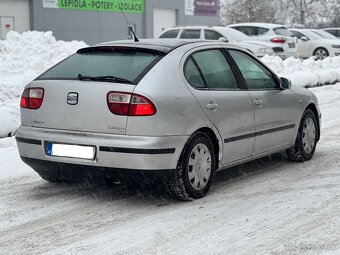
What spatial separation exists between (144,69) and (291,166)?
2549 millimetres

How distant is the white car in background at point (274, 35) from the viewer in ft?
78.1

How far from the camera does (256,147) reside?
694cm

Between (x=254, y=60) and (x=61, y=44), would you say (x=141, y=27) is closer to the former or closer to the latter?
A: (x=61, y=44)

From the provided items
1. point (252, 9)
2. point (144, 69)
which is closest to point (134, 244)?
point (144, 69)

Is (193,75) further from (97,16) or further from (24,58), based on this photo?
(97,16)

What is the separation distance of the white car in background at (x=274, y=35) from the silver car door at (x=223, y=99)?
664 inches

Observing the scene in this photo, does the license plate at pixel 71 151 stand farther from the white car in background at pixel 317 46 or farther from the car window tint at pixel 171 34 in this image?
the white car in background at pixel 317 46

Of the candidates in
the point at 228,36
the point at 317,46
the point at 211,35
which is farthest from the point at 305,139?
the point at 317,46

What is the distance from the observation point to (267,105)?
712 centimetres

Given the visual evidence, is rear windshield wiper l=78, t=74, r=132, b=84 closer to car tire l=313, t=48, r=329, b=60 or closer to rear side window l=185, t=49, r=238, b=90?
rear side window l=185, t=49, r=238, b=90

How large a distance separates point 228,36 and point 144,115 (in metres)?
16.8

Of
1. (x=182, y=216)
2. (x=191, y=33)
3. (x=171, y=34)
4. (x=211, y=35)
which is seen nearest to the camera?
(x=182, y=216)

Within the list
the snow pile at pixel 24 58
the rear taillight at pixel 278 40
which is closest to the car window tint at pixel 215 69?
the snow pile at pixel 24 58

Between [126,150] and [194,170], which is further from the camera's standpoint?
[194,170]
